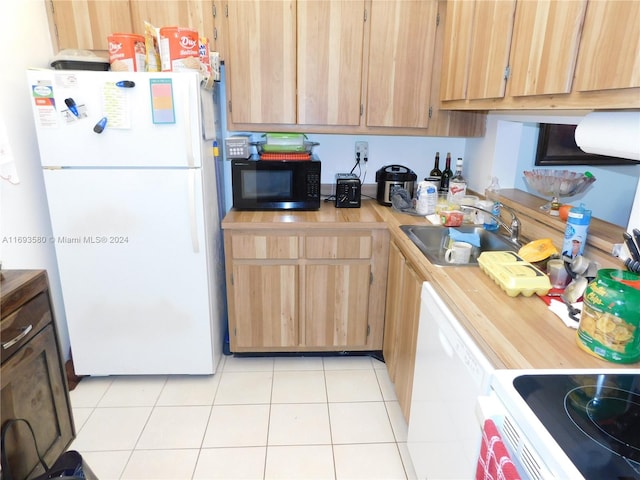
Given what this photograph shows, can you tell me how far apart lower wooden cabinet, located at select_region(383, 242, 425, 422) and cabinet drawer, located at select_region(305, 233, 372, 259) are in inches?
5.7

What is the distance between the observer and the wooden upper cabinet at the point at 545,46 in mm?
1170

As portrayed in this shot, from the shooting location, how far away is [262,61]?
216cm

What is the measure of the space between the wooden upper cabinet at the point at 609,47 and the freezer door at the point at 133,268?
61.2 inches

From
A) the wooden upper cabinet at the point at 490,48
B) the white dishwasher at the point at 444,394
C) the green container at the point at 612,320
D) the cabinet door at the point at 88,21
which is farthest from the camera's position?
the cabinet door at the point at 88,21

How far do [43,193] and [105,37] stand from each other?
0.88 metres

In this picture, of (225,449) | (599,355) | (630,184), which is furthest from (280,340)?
(630,184)

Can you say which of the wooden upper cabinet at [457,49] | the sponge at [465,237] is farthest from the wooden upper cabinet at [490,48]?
the sponge at [465,237]

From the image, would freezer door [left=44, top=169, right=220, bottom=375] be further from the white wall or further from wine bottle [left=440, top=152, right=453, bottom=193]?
wine bottle [left=440, top=152, right=453, bottom=193]

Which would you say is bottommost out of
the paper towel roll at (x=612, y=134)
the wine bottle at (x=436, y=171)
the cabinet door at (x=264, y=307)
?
the cabinet door at (x=264, y=307)

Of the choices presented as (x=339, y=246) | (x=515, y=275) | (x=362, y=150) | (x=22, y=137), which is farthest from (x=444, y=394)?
(x=22, y=137)

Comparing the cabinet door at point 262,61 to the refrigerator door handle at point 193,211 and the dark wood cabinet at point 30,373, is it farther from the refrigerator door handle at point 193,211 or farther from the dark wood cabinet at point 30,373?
the dark wood cabinet at point 30,373

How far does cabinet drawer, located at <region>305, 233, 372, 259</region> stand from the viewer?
7.00 feet

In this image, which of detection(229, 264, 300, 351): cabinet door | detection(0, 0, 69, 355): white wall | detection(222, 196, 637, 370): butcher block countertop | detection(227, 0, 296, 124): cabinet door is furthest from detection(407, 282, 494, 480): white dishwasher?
detection(0, 0, 69, 355): white wall

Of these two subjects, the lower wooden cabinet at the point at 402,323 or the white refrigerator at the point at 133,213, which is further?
the white refrigerator at the point at 133,213
